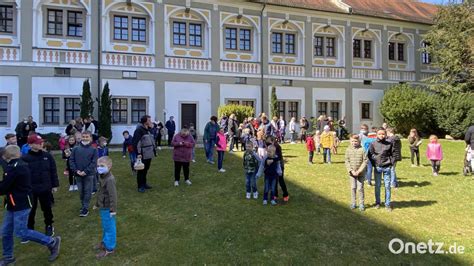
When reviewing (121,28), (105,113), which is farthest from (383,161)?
(121,28)

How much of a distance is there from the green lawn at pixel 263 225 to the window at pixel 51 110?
12850mm

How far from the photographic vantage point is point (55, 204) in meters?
10.4

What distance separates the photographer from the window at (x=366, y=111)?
3297cm

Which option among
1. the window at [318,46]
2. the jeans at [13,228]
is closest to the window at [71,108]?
the window at [318,46]

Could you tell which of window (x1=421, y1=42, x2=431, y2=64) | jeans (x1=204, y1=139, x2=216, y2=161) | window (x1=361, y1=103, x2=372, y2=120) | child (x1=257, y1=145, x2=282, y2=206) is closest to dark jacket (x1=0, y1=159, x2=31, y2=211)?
child (x1=257, y1=145, x2=282, y2=206)

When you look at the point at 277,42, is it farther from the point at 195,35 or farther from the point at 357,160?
the point at 357,160

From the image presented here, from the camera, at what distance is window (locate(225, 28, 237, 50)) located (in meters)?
28.8

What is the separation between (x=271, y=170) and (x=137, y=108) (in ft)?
59.9

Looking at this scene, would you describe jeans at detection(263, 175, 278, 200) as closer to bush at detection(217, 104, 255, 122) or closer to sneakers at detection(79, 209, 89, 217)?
sneakers at detection(79, 209, 89, 217)

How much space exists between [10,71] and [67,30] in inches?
158

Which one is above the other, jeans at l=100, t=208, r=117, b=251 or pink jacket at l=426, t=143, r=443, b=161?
pink jacket at l=426, t=143, r=443, b=161

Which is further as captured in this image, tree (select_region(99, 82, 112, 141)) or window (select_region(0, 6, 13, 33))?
tree (select_region(99, 82, 112, 141))

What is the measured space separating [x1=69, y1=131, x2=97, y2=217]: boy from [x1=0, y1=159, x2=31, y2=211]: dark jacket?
98.8 inches

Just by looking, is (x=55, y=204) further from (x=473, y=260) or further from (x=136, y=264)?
(x=473, y=260)
